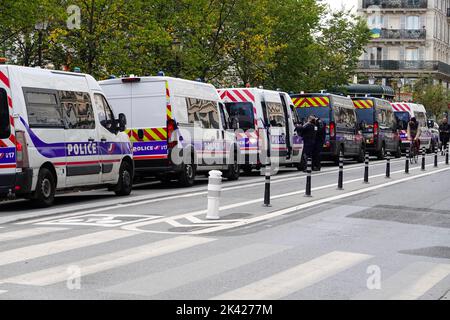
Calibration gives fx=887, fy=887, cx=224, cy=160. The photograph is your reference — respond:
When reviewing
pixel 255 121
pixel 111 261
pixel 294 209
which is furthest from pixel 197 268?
pixel 255 121

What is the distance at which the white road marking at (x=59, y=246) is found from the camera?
10203mm

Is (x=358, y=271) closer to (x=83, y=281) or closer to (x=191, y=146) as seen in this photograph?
(x=83, y=281)

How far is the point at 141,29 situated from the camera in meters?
31.2

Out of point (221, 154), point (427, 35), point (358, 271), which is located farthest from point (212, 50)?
point (427, 35)

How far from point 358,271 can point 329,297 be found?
163 centimetres

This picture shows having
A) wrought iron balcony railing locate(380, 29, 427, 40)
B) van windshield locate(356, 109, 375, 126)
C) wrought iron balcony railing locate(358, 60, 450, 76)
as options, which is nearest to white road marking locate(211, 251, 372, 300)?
van windshield locate(356, 109, 375, 126)

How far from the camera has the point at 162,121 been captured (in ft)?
68.3

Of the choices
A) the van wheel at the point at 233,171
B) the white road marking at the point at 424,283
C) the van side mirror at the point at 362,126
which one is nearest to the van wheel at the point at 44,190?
the white road marking at the point at 424,283

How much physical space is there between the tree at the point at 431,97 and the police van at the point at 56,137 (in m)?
65.1

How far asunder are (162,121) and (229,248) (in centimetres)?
999

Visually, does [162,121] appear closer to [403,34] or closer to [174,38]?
[174,38]

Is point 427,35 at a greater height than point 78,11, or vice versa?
point 427,35

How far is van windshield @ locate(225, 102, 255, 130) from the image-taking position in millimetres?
26703

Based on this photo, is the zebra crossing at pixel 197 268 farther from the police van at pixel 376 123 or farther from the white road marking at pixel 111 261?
the police van at pixel 376 123
